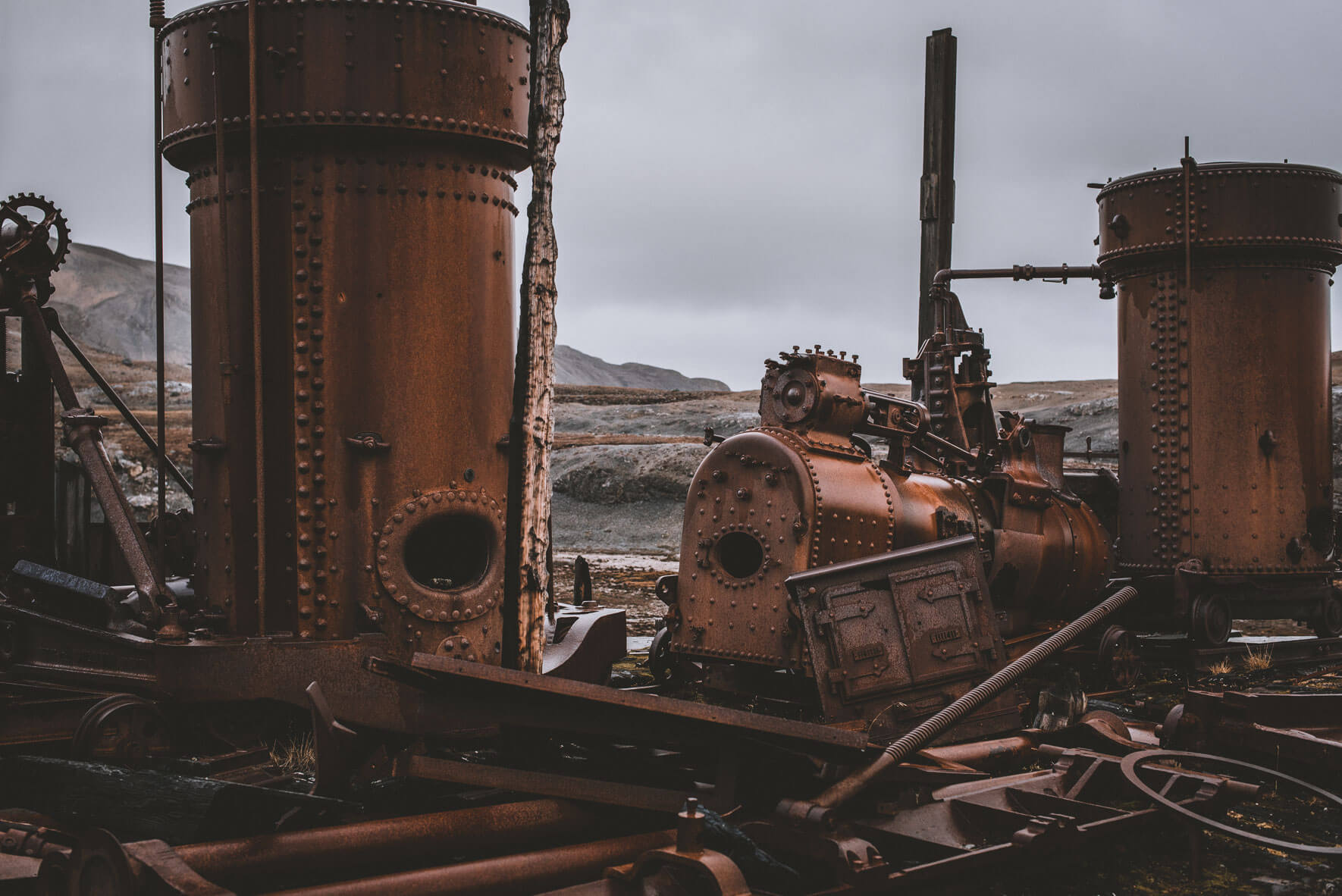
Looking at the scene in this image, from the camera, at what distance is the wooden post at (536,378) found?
5773 mm

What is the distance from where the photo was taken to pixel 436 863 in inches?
176

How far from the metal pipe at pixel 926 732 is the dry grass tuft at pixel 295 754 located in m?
2.44

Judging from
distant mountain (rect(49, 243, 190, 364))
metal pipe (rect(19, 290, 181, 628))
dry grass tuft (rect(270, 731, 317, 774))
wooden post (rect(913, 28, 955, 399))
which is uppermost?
distant mountain (rect(49, 243, 190, 364))

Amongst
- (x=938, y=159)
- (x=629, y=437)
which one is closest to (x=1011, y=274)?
(x=938, y=159)

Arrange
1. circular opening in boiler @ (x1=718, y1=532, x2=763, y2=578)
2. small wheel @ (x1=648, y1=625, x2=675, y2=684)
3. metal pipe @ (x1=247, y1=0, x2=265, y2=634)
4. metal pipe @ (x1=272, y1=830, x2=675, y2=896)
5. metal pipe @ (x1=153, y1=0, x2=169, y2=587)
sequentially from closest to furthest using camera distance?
metal pipe @ (x1=272, y1=830, x2=675, y2=896) < metal pipe @ (x1=247, y1=0, x2=265, y2=634) < metal pipe @ (x1=153, y1=0, x2=169, y2=587) < circular opening in boiler @ (x1=718, y1=532, x2=763, y2=578) < small wheel @ (x1=648, y1=625, x2=675, y2=684)

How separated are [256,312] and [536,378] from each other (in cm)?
149

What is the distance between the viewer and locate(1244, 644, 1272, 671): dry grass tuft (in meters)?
10.3

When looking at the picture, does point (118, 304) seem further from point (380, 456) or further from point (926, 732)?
point (926, 732)

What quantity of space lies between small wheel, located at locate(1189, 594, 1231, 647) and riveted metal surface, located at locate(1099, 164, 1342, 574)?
329 mm

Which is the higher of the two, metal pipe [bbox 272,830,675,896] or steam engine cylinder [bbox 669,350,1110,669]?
steam engine cylinder [bbox 669,350,1110,669]

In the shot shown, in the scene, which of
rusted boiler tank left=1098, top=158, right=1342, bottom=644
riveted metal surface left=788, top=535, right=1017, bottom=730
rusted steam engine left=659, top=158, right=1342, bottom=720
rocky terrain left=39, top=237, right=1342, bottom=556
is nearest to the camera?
riveted metal surface left=788, top=535, right=1017, bottom=730

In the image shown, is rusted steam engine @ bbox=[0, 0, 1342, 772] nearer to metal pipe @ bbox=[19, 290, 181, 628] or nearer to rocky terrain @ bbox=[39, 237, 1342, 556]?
metal pipe @ bbox=[19, 290, 181, 628]

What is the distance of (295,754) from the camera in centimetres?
570

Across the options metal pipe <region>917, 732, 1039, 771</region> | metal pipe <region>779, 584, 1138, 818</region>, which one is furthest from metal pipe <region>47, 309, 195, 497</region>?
metal pipe <region>917, 732, 1039, 771</region>
